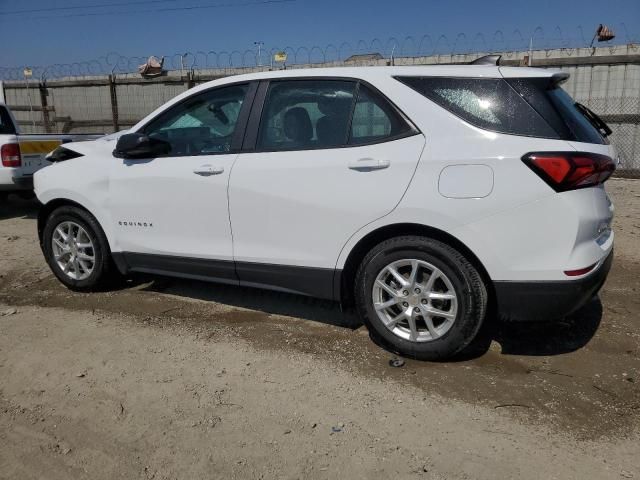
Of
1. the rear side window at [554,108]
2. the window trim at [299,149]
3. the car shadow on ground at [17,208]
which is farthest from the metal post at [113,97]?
the rear side window at [554,108]

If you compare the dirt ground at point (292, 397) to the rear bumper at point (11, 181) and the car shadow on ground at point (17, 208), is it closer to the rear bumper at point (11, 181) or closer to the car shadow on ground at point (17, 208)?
the rear bumper at point (11, 181)

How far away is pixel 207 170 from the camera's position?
3.90 meters

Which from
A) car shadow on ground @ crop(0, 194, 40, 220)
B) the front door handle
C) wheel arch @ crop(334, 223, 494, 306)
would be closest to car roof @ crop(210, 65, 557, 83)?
the front door handle

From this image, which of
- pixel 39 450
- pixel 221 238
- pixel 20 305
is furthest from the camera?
pixel 20 305

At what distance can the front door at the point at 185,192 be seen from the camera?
155 inches

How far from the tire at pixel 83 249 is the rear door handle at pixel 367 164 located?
2.33m

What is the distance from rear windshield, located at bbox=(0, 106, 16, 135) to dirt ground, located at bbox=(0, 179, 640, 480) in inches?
181

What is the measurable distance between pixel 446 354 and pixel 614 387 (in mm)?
925

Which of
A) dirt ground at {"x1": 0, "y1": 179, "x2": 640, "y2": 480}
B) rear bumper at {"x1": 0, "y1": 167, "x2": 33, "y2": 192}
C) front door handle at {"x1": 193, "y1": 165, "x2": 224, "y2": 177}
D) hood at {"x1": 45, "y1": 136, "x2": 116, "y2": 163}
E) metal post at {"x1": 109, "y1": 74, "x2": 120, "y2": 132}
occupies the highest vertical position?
metal post at {"x1": 109, "y1": 74, "x2": 120, "y2": 132}

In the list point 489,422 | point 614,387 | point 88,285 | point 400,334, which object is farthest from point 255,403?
point 88,285

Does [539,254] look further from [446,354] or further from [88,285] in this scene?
[88,285]

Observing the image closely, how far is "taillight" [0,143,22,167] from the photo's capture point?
7.81 m

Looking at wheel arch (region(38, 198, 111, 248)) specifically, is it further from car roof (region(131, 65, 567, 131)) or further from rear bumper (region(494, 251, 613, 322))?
rear bumper (region(494, 251, 613, 322))

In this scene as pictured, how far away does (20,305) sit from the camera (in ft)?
15.2
